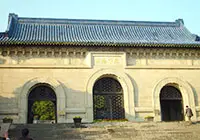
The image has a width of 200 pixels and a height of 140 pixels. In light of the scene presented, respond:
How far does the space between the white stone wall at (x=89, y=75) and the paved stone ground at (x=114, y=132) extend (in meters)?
3.50

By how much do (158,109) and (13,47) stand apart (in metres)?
9.23

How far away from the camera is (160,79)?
19891mm

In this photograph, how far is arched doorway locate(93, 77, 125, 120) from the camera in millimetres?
19266

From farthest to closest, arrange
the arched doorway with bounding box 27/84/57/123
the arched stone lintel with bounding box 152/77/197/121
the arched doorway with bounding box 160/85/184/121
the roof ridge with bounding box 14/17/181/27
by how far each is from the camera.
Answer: the roof ridge with bounding box 14/17/181/27, the arched doorway with bounding box 160/85/184/121, the arched stone lintel with bounding box 152/77/197/121, the arched doorway with bounding box 27/84/57/123

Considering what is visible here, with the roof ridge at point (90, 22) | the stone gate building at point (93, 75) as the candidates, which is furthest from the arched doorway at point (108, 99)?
the roof ridge at point (90, 22)

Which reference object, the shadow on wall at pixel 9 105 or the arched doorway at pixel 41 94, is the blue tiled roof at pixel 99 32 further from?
the shadow on wall at pixel 9 105

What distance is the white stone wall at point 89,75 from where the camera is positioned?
18297 millimetres

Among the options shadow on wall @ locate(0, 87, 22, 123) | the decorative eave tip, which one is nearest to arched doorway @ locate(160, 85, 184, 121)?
the decorative eave tip

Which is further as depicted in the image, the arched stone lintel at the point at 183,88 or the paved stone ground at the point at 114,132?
the arched stone lintel at the point at 183,88

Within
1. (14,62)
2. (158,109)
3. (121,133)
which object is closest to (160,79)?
(158,109)

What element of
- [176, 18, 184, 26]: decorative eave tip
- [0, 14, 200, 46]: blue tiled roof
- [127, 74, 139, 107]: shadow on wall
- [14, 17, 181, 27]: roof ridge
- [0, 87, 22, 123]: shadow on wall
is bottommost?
[0, 87, 22, 123]: shadow on wall

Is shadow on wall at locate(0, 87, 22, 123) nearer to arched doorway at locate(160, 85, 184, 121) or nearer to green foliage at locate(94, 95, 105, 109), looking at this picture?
green foliage at locate(94, 95, 105, 109)

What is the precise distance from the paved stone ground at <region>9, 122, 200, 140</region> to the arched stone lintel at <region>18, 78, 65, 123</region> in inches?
122

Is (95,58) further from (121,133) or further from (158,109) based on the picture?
(121,133)
